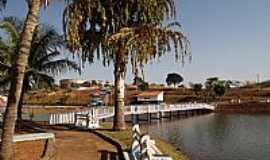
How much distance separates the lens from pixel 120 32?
2053 cm

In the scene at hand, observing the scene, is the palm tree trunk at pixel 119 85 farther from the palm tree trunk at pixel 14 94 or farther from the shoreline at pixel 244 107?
the shoreline at pixel 244 107

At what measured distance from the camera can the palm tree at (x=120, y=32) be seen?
20.1 m

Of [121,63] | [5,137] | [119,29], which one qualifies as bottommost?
[5,137]

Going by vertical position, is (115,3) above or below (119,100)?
above

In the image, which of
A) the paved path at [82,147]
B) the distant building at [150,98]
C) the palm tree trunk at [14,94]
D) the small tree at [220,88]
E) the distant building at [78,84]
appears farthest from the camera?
the distant building at [78,84]

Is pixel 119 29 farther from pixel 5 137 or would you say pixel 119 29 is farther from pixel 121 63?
pixel 5 137

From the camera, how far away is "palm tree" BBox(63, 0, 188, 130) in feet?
65.8

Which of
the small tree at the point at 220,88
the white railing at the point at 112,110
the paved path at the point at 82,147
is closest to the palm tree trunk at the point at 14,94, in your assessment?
the paved path at the point at 82,147

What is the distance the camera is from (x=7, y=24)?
27.2 m

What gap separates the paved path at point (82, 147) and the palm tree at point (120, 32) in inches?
159

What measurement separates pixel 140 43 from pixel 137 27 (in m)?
1.30

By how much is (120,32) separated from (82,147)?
266 inches

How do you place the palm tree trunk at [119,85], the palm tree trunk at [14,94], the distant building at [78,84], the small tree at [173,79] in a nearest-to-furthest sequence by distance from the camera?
the palm tree trunk at [14,94], the palm tree trunk at [119,85], the distant building at [78,84], the small tree at [173,79]

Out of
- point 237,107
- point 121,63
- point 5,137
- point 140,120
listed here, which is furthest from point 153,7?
point 237,107
